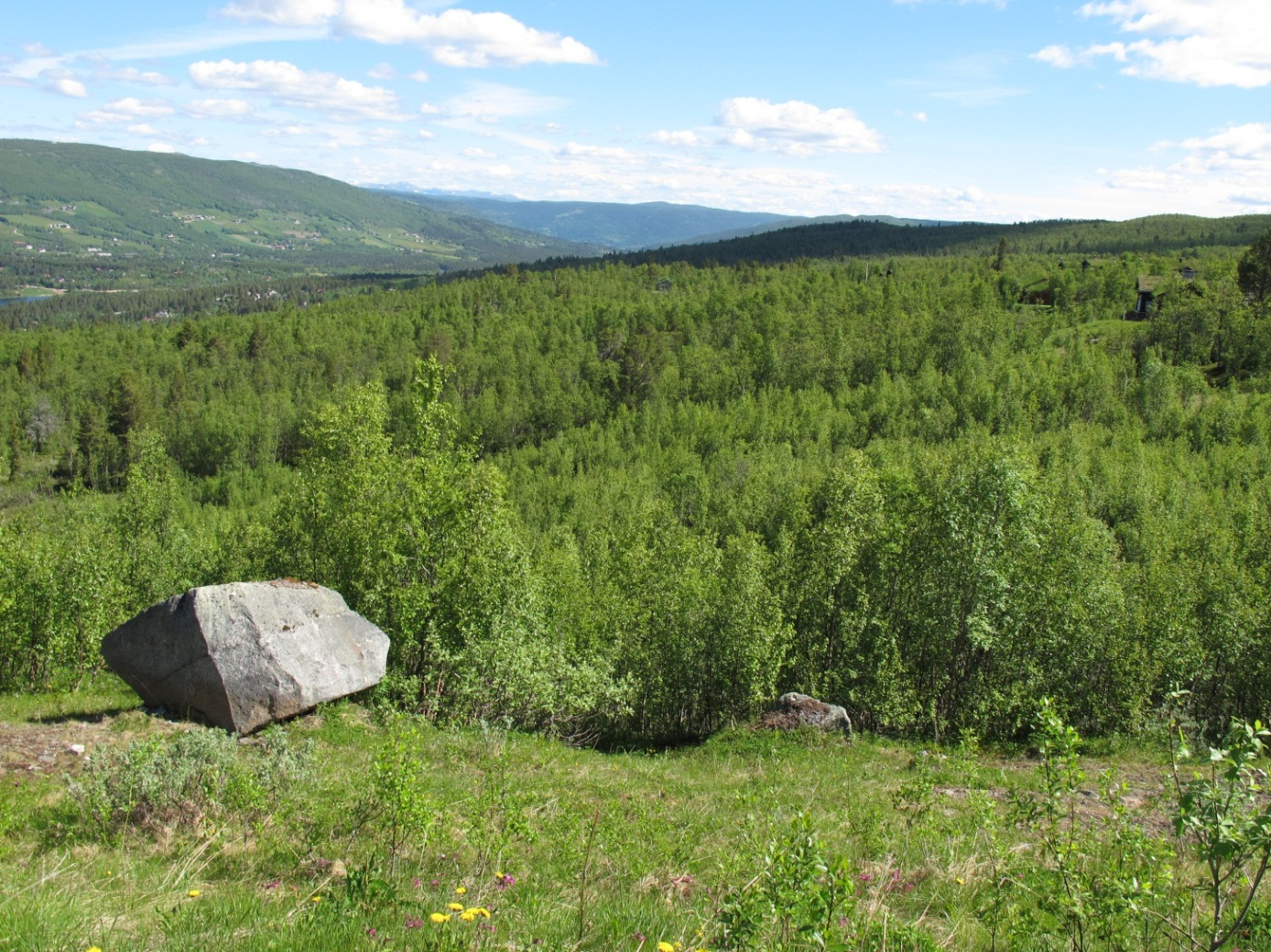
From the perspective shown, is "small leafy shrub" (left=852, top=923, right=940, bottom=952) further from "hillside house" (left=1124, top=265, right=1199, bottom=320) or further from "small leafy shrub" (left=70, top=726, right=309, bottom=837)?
"hillside house" (left=1124, top=265, right=1199, bottom=320)

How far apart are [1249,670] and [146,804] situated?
37.4m

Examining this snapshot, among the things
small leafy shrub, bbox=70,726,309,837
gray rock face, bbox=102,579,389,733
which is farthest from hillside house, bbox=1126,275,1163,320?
small leafy shrub, bbox=70,726,309,837

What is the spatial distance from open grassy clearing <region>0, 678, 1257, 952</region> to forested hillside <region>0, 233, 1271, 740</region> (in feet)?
22.7

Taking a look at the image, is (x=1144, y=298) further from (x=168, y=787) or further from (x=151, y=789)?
(x=151, y=789)

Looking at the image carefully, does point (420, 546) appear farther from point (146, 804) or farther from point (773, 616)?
point (773, 616)

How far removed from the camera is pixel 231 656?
1549 cm

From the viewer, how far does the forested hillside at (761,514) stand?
73.4ft

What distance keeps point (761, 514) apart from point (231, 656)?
42984 mm

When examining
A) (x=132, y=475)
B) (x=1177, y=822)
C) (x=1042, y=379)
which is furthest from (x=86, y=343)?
(x=1177, y=822)

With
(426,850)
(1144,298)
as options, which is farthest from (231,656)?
(1144,298)

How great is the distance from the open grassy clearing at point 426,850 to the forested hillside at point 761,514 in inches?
273

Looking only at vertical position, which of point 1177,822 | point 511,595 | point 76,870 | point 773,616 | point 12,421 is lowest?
point 12,421

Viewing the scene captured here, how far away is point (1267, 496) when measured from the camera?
5125 centimetres

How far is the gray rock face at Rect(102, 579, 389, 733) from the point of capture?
15461 millimetres
